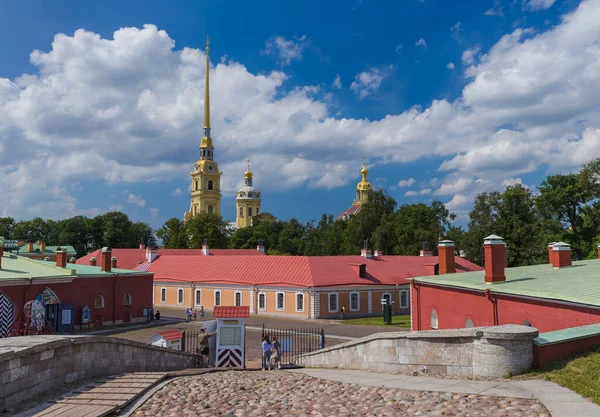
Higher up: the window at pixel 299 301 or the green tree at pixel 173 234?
the green tree at pixel 173 234

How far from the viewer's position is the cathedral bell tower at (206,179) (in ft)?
363

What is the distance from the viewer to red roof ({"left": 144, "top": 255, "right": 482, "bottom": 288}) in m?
→ 40.5

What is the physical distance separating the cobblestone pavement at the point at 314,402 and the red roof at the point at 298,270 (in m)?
28.3

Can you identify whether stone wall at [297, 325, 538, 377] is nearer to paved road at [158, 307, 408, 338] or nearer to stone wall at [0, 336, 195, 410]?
stone wall at [0, 336, 195, 410]

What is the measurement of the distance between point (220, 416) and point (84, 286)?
92.8 ft

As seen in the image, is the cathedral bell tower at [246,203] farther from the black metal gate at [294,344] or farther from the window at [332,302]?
the black metal gate at [294,344]

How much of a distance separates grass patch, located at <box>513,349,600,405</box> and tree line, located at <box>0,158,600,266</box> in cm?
3891

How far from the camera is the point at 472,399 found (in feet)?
26.1

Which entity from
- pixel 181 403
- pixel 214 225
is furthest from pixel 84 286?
pixel 214 225

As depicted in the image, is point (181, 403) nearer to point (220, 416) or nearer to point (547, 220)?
point (220, 416)

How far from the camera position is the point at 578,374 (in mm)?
8500

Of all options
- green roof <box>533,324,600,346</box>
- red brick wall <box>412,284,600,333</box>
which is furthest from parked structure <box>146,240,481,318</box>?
green roof <box>533,324,600,346</box>

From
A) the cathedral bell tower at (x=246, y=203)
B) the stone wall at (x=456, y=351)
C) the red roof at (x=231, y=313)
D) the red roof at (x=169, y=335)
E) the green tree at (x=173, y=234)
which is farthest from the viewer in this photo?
the cathedral bell tower at (x=246, y=203)

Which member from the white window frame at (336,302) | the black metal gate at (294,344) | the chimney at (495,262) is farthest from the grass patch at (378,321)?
the chimney at (495,262)
